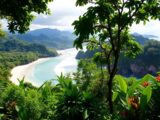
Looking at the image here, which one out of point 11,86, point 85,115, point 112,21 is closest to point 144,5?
point 112,21

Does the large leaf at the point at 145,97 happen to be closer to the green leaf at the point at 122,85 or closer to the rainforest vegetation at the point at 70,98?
the rainforest vegetation at the point at 70,98

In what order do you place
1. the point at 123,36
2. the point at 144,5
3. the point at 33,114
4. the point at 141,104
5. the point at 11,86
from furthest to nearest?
the point at 123,36, the point at 144,5, the point at 11,86, the point at 33,114, the point at 141,104

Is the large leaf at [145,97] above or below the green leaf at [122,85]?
below

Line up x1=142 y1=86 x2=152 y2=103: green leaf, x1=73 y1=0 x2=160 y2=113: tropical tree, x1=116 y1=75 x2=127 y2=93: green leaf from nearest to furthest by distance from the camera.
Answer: x1=142 y1=86 x2=152 y2=103: green leaf, x1=116 y1=75 x2=127 y2=93: green leaf, x1=73 y1=0 x2=160 y2=113: tropical tree

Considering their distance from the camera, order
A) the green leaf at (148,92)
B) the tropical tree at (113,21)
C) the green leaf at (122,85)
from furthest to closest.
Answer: the tropical tree at (113,21) < the green leaf at (122,85) < the green leaf at (148,92)

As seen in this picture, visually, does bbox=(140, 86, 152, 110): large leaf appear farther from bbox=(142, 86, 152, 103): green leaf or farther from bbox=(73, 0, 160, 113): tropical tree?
bbox=(73, 0, 160, 113): tropical tree

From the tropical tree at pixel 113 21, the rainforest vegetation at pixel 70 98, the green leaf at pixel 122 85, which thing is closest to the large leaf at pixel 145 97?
the rainforest vegetation at pixel 70 98

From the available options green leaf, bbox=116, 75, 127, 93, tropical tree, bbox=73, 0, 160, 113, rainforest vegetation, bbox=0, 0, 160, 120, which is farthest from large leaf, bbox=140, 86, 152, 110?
tropical tree, bbox=73, 0, 160, 113

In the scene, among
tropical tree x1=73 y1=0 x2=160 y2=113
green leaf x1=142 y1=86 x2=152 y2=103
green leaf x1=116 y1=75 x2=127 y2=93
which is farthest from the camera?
tropical tree x1=73 y1=0 x2=160 y2=113

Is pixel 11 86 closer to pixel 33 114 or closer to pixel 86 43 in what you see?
pixel 33 114
